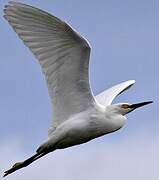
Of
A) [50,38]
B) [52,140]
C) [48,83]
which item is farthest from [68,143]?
[50,38]

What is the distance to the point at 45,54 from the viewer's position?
1620cm

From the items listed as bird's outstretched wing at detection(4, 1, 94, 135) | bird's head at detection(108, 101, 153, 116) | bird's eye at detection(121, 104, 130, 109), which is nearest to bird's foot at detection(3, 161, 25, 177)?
bird's outstretched wing at detection(4, 1, 94, 135)

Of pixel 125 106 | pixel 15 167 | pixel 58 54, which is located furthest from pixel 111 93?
pixel 58 54

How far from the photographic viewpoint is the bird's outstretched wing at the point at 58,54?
1541cm

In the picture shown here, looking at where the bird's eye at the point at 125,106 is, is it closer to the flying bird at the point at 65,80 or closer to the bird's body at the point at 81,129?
the flying bird at the point at 65,80

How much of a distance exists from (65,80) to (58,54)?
68 centimetres

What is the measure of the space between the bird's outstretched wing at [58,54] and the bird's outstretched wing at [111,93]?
6.41 ft

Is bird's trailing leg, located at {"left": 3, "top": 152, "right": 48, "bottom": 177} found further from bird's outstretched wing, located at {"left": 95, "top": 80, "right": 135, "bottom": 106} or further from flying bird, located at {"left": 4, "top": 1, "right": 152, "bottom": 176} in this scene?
bird's outstretched wing, located at {"left": 95, "top": 80, "right": 135, "bottom": 106}

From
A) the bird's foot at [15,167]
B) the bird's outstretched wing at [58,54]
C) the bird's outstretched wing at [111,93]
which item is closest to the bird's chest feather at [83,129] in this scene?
the bird's outstretched wing at [58,54]

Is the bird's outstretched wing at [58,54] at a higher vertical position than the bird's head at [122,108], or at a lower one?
higher

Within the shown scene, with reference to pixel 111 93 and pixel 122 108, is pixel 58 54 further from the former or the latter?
pixel 111 93

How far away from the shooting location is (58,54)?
16.2 m

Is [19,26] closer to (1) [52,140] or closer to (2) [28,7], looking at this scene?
(2) [28,7]

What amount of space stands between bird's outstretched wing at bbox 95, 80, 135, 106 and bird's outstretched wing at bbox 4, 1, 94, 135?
1.95 m
